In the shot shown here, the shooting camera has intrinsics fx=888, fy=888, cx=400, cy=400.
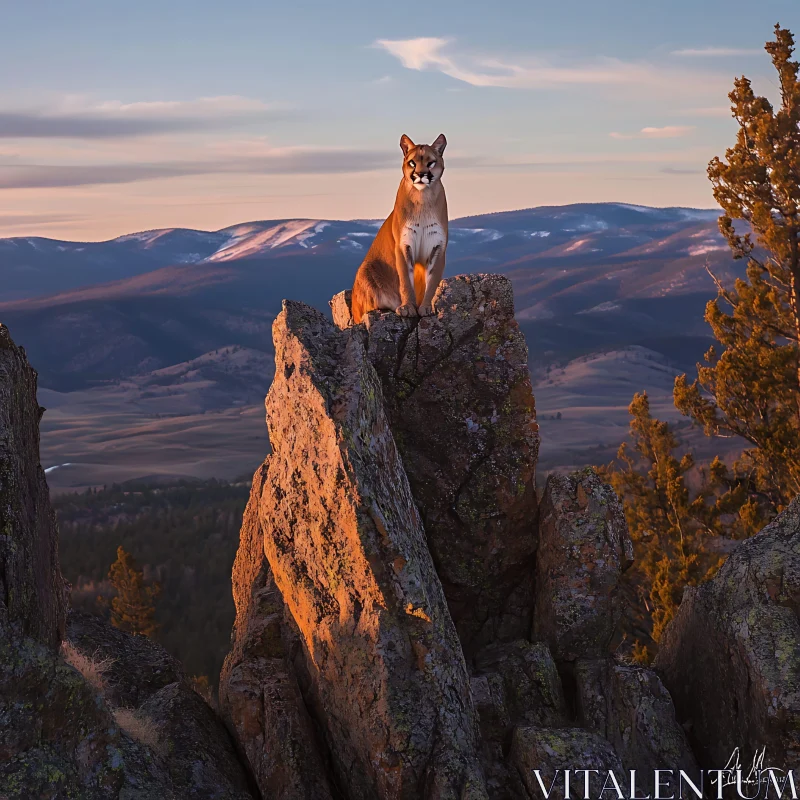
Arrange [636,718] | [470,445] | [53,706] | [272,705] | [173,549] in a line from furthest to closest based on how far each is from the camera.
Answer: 1. [173,549]
2. [470,445]
3. [636,718]
4. [272,705]
5. [53,706]

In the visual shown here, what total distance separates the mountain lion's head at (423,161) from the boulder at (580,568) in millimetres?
5214

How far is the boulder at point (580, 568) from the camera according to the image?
13.5 m

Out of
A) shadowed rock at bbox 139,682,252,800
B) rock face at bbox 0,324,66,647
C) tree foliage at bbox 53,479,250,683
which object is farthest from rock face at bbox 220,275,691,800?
tree foliage at bbox 53,479,250,683

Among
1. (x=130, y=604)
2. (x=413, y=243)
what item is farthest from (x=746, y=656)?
(x=130, y=604)

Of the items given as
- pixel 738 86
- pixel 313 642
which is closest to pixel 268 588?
pixel 313 642

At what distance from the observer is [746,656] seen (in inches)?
451

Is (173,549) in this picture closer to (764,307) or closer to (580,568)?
(764,307)

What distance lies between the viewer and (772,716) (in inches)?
428

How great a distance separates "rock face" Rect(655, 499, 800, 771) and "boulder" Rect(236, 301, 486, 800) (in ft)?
11.6

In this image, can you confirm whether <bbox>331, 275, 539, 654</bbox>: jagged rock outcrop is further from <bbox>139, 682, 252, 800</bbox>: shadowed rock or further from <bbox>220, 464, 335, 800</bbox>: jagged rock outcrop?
<bbox>139, 682, 252, 800</bbox>: shadowed rock

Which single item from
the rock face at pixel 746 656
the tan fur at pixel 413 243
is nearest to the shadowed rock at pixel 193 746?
the rock face at pixel 746 656

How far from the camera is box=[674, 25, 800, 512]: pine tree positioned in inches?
1039

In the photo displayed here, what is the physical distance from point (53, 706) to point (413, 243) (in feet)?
28.1

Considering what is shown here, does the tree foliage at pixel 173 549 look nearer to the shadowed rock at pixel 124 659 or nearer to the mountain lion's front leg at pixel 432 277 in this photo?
the shadowed rock at pixel 124 659
